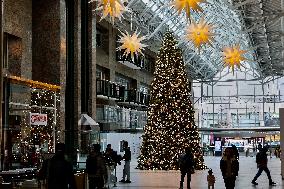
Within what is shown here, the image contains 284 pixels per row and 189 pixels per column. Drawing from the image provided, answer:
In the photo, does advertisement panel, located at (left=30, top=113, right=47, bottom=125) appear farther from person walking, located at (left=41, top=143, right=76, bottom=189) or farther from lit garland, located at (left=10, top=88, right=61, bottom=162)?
person walking, located at (left=41, top=143, right=76, bottom=189)

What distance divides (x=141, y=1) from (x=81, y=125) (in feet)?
66.4

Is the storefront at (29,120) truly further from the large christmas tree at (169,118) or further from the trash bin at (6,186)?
the trash bin at (6,186)

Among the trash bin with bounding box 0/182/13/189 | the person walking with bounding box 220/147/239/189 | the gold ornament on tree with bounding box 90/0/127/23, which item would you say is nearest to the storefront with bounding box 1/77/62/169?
the gold ornament on tree with bounding box 90/0/127/23

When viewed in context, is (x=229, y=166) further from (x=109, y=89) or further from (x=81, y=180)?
(x=109, y=89)

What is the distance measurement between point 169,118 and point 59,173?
18962 mm

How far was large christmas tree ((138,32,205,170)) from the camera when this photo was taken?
93.7 feet

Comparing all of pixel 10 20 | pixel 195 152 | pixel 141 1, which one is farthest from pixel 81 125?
pixel 141 1

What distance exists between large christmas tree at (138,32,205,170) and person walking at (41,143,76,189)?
1842 centimetres

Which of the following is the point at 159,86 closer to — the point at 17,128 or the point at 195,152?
the point at 195,152

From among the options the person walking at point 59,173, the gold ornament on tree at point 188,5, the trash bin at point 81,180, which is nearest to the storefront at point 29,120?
the trash bin at point 81,180

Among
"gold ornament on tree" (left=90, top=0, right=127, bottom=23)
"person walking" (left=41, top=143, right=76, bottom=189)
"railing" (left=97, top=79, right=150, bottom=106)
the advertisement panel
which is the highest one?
"gold ornament on tree" (left=90, top=0, right=127, bottom=23)

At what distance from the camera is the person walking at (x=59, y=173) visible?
1005 centimetres

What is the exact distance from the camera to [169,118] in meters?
28.8

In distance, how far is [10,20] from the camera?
24.9 metres
